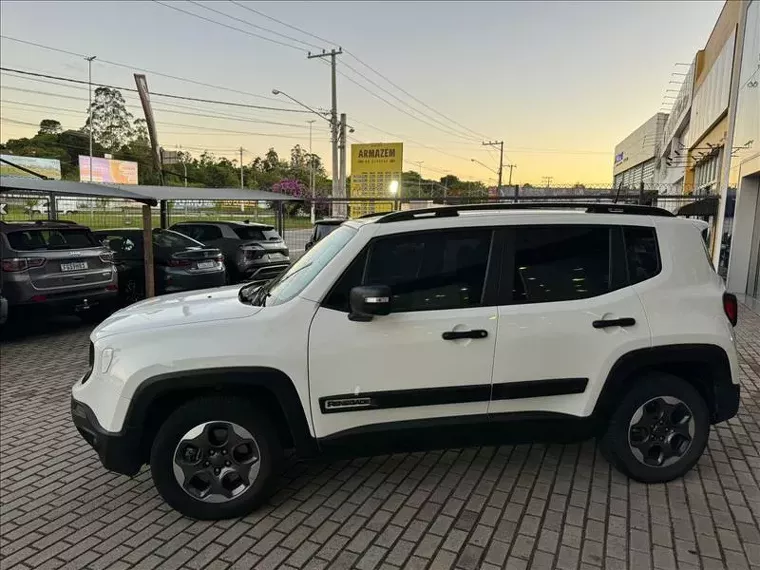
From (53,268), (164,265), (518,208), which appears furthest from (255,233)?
(518,208)

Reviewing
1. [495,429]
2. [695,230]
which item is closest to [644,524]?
[495,429]

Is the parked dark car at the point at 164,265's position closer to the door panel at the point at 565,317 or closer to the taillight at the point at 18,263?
the taillight at the point at 18,263

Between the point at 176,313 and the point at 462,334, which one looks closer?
the point at 462,334

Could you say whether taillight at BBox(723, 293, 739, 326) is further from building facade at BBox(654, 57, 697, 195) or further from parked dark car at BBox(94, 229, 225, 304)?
building facade at BBox(654, 57, 697, 195)

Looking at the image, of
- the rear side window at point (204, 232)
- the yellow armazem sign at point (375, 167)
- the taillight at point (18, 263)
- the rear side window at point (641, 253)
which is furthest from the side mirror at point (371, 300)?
the yellow armazem sign at point (375, 167)

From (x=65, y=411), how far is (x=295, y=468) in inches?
110

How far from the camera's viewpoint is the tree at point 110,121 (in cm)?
7550

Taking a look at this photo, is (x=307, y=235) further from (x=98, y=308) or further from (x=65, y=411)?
(x=65, y=411)

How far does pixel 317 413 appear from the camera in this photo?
304 cm

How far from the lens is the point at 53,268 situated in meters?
7.63

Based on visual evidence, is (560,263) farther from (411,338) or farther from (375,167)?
(375,167)

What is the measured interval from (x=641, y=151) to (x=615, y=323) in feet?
206

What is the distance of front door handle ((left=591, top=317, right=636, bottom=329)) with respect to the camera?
321cm

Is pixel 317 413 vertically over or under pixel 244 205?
under
